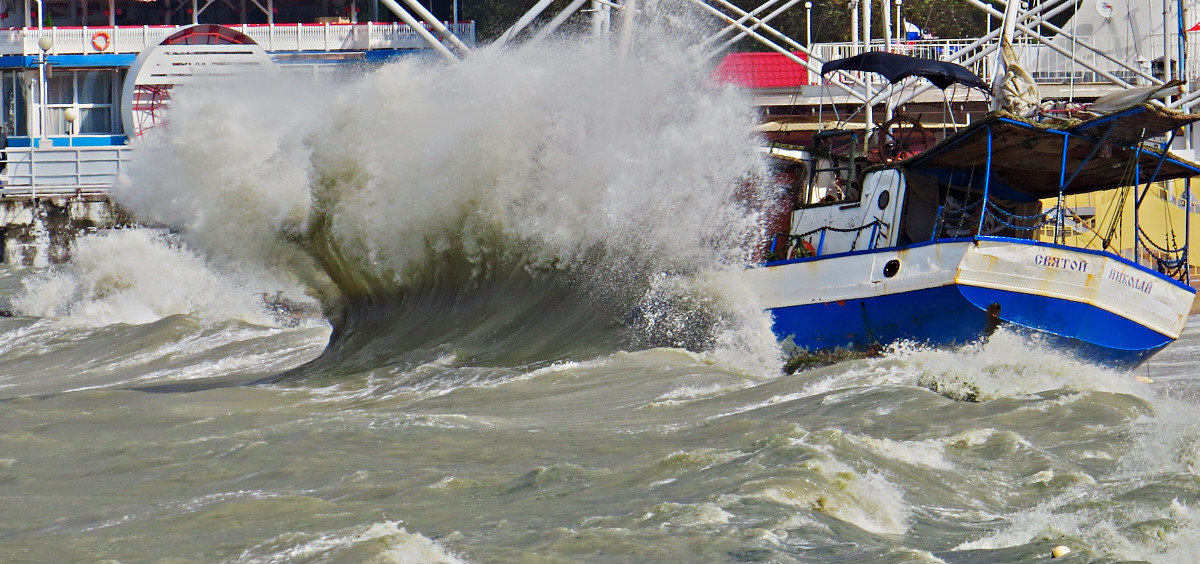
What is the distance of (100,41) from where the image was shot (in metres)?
47.0

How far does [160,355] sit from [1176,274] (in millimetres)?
13302

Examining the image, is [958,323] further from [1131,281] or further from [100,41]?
[100,41]

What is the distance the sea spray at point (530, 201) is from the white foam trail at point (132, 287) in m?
6.21

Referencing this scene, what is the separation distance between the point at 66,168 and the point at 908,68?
90.9ft

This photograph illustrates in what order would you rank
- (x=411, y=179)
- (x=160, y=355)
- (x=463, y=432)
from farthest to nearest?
(x=160, y=355) → (x=411, y=179) → (x=463, y=432)

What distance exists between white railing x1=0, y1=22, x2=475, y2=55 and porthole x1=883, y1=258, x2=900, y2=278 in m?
34.3

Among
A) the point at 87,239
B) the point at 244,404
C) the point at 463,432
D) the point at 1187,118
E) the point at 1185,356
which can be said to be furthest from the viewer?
the point at 87,239

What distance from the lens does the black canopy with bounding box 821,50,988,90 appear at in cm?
1764

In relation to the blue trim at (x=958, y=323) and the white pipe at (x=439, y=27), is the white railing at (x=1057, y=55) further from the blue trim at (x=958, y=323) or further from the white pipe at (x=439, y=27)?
the blue trim at (x=958, y=323)

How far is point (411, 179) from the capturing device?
17.3 m

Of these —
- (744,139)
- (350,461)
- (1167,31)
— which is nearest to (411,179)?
(744,139)

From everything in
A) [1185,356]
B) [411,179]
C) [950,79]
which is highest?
[950,79]

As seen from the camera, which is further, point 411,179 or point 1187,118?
point 411,179

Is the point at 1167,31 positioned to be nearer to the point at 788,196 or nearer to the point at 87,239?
the point at 788,196
